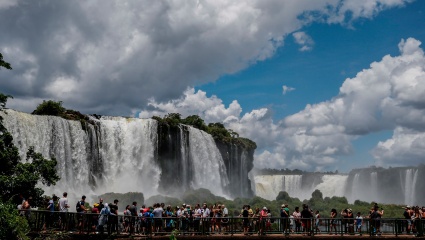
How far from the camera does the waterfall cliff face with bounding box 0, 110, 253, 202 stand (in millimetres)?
42406

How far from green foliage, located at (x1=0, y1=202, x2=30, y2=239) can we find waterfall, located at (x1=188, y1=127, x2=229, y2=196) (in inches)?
1741

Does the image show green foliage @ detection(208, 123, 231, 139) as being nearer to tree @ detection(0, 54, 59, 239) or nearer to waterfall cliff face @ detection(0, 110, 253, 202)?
waterfall cliff face @ detection(0, 110, 253, 202)

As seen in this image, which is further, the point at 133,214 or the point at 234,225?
the point at 234,225

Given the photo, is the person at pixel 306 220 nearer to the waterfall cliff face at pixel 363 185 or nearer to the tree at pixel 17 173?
the tree at pixel 17 173

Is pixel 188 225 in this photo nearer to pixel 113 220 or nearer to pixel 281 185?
pixel 113 220

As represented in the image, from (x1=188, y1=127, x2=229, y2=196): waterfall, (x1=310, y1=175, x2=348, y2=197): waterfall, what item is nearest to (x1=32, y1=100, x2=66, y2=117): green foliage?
(x1=188, y1=127, x2=229, y2=196): waterfall

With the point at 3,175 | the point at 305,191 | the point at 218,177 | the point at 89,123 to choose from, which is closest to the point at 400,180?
the point at 305,191

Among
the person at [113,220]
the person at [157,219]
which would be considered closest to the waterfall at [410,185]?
the person at [157,219]

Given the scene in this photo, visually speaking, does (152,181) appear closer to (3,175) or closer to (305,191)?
(3,175)

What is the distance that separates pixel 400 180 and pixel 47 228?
79.6 meters

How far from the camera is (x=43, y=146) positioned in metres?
42.0

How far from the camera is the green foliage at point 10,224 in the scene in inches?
672

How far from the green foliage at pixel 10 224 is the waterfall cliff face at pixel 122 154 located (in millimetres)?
22889

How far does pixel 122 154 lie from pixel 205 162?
14.3 meters
